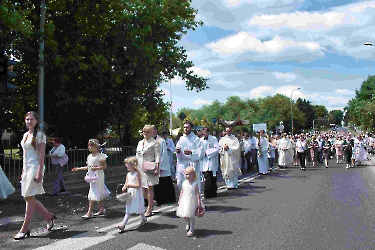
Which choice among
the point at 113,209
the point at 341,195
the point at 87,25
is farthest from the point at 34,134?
the point at 87,25

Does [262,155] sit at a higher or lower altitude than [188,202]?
higher

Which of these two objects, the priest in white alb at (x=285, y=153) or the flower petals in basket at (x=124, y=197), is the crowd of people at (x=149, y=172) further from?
→ the priest in white alb at (x=285, y=153)

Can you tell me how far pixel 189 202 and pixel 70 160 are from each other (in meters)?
8.91

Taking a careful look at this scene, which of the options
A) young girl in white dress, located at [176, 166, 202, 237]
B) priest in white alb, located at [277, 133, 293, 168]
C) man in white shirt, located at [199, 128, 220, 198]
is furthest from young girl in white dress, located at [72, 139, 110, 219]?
priest in white alb, located at [277, 133, 293, 168]

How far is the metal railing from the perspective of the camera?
41.3 ft

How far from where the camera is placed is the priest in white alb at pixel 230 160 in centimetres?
1272

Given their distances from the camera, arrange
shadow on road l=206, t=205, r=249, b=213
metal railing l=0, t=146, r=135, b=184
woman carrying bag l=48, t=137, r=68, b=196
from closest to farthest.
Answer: shadow on road l=206, t=205, r=249, b=213, woman carrying bag l=48, t=137, r=68, b=196, metal railing l=0, t=146, r=135, b=184

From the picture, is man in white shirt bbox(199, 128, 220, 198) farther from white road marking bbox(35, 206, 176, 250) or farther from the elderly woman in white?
white road marking bbox(35, 206, 176, 250)

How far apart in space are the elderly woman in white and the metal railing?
5.30 meters

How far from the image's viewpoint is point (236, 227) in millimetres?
7109

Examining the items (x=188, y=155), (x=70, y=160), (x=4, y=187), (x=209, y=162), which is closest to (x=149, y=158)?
(x=188, y=155)

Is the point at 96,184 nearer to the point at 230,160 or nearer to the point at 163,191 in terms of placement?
the point at 163,191

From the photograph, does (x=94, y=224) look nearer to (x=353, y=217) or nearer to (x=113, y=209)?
(x=113, y=209)

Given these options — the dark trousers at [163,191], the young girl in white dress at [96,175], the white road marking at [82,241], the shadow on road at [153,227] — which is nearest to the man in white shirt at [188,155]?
the dark trousers at [163,191]
